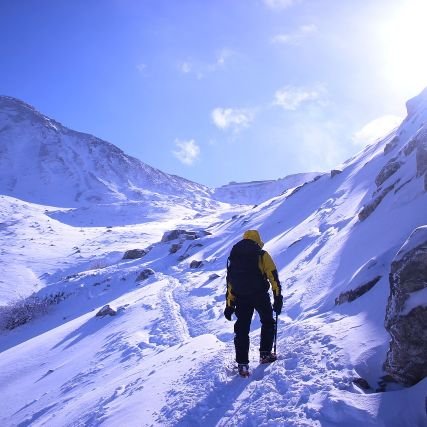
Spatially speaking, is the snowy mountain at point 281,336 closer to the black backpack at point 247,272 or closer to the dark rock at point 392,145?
the dark rock at point 392,145

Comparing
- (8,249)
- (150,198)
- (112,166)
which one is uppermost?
(112,166)

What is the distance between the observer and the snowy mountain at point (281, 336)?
16.4 feet

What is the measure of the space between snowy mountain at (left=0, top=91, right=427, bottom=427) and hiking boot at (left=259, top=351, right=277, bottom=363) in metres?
0.16

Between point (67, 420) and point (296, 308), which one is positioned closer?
point (67, 420)

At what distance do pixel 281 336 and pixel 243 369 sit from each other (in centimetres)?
183

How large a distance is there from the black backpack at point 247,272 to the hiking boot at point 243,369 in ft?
3.78

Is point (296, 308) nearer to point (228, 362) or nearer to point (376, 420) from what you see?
point (228, 362)

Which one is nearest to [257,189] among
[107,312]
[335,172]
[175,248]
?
[175,248]

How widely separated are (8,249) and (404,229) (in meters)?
51.0

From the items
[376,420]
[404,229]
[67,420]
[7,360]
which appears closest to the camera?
[376,420]

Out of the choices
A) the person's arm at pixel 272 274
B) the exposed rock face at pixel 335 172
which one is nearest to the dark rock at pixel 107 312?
the person's arm at pixel 272 274

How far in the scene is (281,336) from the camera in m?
8.30

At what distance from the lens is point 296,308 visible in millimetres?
10500

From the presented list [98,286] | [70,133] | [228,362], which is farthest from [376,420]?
[70,133]
